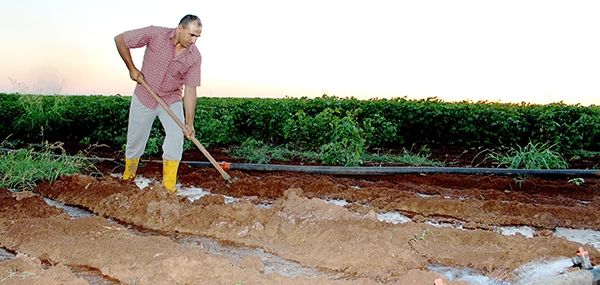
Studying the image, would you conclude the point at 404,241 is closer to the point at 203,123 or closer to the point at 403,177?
the point at 403,177

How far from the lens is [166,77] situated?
6992 millimetres

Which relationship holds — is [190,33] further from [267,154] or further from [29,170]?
[267,154]

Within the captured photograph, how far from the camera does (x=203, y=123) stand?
12.1 m

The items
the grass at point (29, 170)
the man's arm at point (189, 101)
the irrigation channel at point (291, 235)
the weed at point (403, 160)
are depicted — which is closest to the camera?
the irrigation channel at point (291, 235)

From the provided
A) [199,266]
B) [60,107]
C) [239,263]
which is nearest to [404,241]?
[239,263]

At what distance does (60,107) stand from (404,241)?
9774 millimetres

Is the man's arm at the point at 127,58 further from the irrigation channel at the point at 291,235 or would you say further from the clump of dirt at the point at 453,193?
the clump of dirt at the point at 453,193

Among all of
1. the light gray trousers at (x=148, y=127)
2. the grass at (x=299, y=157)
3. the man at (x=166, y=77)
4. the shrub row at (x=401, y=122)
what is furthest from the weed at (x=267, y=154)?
the man at (x=166, y=77)

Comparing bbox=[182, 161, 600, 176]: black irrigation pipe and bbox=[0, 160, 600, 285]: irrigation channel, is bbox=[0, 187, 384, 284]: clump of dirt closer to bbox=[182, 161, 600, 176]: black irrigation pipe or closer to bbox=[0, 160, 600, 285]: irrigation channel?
bbox=[0, 160, 600, 285]: irrigation channel

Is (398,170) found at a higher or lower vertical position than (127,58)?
lower

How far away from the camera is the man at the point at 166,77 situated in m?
6.89

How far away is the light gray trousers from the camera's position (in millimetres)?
7078

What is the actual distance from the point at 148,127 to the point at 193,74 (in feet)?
2.63

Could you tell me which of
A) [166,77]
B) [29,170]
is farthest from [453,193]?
[29,170]
